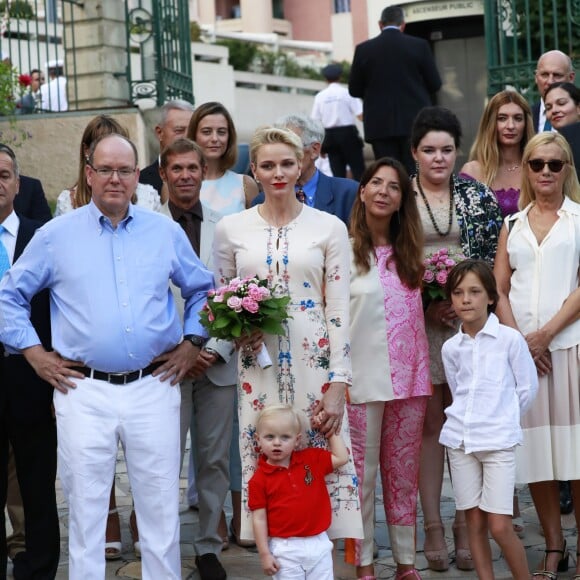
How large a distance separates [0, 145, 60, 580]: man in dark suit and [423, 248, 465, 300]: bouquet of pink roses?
1.93 meters

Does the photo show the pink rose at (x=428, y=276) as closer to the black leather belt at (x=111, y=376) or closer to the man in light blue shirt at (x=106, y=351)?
the man in light blue shirt at (x=106, y=351)

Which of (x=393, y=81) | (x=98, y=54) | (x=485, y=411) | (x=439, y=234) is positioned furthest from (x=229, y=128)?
(x=98, y=54)

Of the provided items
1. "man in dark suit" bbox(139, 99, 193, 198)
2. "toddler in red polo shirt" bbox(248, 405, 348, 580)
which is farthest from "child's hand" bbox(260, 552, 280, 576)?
"man in dark suit" bbox(139, 99, 193, 198)

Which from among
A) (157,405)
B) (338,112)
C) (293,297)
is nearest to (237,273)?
(293,297)

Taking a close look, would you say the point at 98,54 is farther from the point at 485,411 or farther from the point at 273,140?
the point at 485,411

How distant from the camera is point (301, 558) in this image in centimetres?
569

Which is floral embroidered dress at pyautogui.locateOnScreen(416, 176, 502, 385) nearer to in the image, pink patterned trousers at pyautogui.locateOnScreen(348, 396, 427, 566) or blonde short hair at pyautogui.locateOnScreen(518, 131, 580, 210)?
blonde short hair at pyautogui.locateOnScreen(518, 131, 580, 210)

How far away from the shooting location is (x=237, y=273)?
237 inches

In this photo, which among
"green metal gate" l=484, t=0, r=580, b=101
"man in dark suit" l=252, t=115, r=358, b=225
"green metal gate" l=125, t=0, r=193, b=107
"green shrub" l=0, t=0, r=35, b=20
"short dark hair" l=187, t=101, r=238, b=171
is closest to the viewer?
"man in dark suit" l=252, t=115, r=358, b=225

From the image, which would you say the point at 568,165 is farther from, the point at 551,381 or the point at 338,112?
the point at 338,112

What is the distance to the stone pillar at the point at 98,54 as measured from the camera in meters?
14.6

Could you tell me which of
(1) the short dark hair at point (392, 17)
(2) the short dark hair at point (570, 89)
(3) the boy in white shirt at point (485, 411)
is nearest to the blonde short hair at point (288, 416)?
(3) the boy in white shirt at point (485, 411)

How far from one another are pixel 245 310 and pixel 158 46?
941 cm

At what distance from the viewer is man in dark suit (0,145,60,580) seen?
621 centimetres
